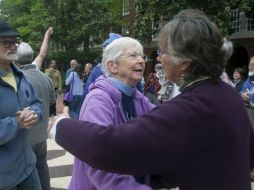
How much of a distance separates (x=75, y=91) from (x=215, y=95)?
27.2 ft

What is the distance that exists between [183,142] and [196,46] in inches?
14.6

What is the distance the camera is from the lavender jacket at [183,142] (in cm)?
149

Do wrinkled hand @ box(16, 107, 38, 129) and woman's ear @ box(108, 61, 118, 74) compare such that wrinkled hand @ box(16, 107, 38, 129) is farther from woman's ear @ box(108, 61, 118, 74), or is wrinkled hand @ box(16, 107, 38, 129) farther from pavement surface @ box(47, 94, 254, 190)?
pavement surface @ box(47, 94, 254, 190)

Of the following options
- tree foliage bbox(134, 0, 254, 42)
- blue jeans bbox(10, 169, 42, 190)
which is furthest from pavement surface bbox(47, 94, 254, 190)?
tree foliage bbox(134, 0, 254, 42)

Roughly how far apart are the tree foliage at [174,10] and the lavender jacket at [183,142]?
1329cm

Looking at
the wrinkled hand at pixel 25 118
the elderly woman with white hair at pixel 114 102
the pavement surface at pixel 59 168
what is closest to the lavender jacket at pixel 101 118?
the elderly woman with white hair at pixel 114 102

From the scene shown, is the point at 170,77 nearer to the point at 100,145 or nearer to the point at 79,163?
the point at 100,145

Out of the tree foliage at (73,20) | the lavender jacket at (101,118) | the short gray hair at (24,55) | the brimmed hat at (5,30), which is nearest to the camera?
the lavender jacket at (101,118)

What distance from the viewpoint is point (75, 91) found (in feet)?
31.9

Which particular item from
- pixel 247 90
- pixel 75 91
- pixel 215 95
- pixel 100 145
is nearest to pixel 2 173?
pixel 100 145

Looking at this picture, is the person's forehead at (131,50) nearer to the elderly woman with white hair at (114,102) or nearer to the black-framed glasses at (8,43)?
the elderly woman with white hair at (114,102)

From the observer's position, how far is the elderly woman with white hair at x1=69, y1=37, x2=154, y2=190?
205cm

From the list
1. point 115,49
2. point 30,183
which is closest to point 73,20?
point 30,183

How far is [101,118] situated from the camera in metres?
2.19
